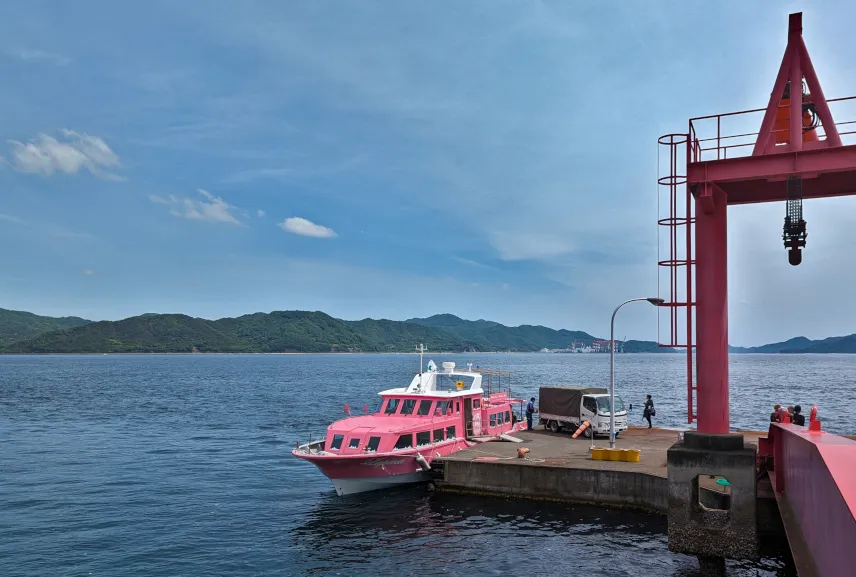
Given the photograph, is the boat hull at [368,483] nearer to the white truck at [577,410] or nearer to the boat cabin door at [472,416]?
the boat cabin door at [472,416]

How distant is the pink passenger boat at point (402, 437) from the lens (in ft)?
86.0

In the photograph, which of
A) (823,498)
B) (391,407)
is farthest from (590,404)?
(823,498)

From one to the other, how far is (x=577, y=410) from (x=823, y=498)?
85.4ft

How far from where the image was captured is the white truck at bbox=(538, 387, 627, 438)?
110 ft

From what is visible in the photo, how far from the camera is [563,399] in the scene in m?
36.2

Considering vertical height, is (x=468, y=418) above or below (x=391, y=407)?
below

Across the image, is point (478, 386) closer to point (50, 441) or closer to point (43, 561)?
point (43, 561)

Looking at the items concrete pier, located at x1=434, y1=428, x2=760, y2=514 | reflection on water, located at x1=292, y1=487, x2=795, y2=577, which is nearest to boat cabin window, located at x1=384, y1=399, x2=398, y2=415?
concrete pier, located at x1=434, y1=428, x2=760, y2=514

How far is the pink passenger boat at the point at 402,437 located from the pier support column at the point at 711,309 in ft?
43.4

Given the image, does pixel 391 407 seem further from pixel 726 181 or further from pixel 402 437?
pixel 726 181

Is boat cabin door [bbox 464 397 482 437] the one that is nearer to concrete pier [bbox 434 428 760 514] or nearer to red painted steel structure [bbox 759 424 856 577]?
concrete pier [bbox 434 428 760 514]

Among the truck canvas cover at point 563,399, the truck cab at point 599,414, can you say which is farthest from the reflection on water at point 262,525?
Result: the truck canvas cover at point 563,399

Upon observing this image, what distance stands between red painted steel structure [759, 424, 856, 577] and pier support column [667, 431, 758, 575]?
101cm

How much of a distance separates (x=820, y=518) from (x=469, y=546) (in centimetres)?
1339
